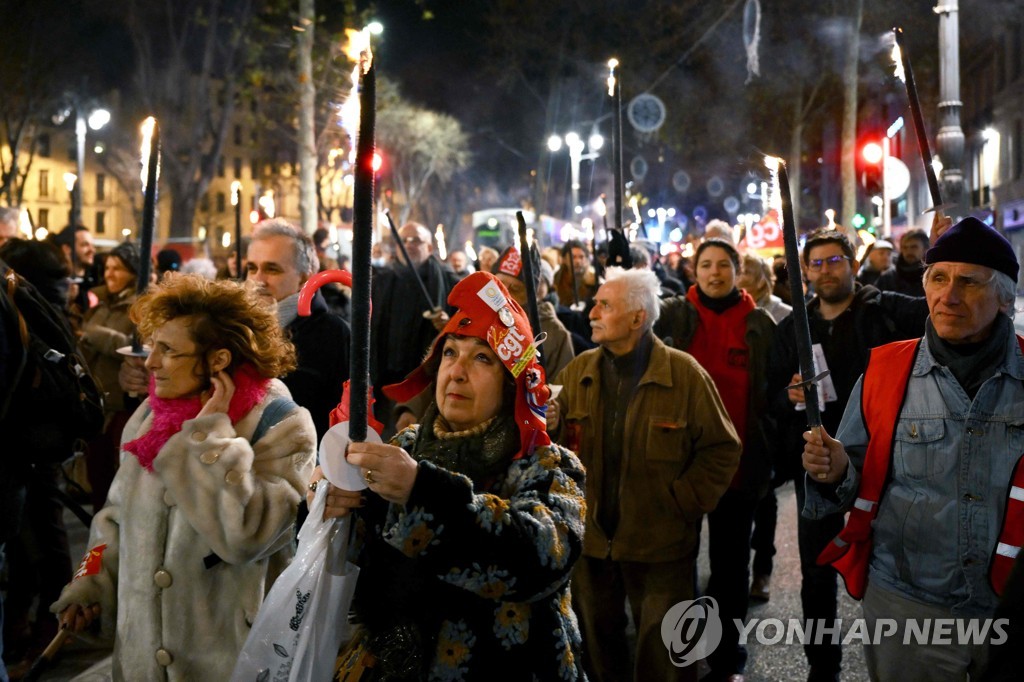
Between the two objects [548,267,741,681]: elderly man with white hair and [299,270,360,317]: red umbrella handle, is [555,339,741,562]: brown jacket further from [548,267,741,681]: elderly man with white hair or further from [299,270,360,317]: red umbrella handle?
[299,270,360,317]: red umbrella handle

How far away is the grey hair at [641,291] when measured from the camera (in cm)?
485

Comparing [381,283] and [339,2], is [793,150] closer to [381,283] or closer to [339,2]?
[339,2]

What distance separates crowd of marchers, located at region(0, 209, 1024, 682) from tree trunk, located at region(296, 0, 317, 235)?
16461mm

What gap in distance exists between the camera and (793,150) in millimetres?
30547

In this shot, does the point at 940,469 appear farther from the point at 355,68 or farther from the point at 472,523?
the point at 355,68

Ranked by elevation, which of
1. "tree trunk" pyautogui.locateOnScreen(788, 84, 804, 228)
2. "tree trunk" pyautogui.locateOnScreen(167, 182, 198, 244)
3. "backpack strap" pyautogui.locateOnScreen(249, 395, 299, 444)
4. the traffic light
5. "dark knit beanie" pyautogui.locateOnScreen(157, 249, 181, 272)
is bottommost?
"backpack strap" pyautogui.locateOnScreen(249, 395, 299, 444)

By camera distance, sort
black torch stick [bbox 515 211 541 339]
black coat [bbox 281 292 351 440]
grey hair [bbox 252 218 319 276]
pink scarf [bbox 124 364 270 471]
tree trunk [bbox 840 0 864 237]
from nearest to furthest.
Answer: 1. pink scarf [bbox 124 364 270 471]
2. black torch stick [bbox 515 211 541 339]
3. black coat [bbox 281 292 351 440]
4. grey hair [bbox 252 218 319 276]
5. tree trunk [bbox 840 0 864 237]

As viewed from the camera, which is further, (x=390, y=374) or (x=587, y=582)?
(x=390, y=374)

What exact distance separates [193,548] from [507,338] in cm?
127

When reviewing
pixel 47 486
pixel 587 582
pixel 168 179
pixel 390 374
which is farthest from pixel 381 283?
pixel 168 179

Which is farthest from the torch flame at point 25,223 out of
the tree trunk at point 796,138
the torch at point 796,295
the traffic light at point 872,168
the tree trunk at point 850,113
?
the tree trunk at point 796,138

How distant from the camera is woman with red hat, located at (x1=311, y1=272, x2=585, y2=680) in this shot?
7.63 feet

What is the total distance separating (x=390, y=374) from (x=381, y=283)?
2.68ft

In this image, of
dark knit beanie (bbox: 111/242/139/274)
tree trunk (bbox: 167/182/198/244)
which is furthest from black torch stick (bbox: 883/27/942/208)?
tree trunk (bbox: 167/182/198/244)
